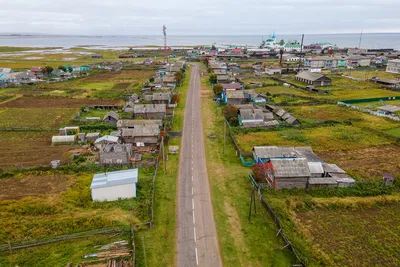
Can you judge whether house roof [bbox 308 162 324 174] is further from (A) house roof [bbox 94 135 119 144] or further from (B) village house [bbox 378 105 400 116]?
(B) village house [bbox 378 105 400 116]

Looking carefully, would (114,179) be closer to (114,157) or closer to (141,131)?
(114,157)

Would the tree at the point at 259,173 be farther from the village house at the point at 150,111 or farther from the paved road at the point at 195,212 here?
the village house at the point at 150,111

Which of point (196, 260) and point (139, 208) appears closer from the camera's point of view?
point (196, 260)

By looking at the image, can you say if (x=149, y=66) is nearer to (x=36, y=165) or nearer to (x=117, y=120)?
(x=117, y=120)

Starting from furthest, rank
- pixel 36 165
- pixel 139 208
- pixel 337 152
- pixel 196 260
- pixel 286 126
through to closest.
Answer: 1. pixel 286 126
2. pixel 337 152
3. pixel 36 165
4. pixel 139 208
5. pixel 196 260

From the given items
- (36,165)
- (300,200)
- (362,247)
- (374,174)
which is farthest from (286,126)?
(36,165)
